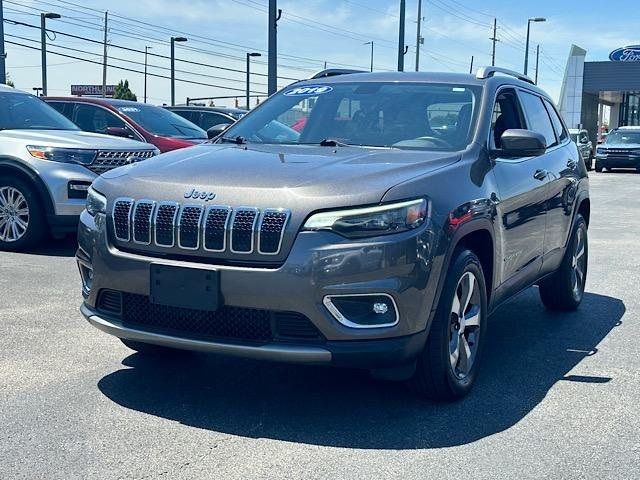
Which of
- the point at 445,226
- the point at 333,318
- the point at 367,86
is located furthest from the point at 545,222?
the point at 333,318

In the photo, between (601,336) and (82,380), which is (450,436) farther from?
(601,336)

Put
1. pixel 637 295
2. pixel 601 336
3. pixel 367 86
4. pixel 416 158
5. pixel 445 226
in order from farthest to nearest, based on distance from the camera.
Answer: pixel 637 295 → pixel 601 336 → pixel 367 86 → pixel 416 158 → pixel 445 226

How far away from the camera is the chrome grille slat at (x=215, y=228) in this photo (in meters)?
3.76

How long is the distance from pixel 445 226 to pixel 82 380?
2.13 m

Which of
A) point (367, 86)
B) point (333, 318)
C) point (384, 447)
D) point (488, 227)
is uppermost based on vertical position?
point (367, 86)

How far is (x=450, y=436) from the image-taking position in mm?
3879

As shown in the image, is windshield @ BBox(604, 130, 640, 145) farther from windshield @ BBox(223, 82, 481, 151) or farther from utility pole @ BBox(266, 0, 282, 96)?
windshield @ BBox(223, 82, 481, 151)

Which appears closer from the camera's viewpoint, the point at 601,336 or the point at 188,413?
the point at 188,413

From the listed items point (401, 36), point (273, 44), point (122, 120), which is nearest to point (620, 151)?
point (401, 36)

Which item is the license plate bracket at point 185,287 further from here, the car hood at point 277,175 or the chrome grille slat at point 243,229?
the car hood at point 277,175

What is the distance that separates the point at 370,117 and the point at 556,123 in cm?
223

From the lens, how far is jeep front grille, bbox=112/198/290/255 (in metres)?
3.71

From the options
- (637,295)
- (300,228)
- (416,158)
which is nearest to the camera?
(300,228)

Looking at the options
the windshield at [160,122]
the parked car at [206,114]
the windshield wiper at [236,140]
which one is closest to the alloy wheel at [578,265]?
the windshield wiper at [236,140]
